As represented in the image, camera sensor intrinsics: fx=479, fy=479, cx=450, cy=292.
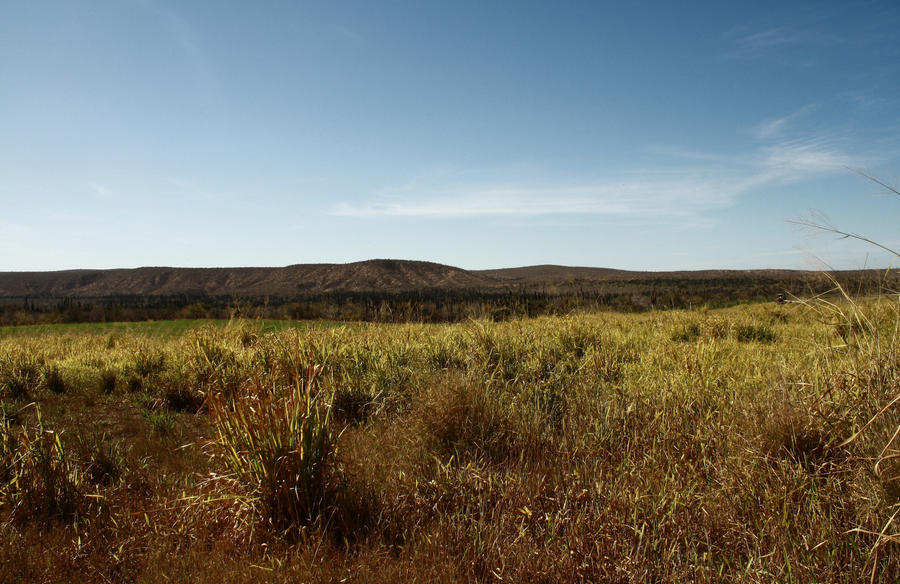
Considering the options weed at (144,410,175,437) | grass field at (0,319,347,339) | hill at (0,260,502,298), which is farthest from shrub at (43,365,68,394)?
hill at (0,260,502,298)

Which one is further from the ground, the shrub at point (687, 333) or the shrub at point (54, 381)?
the shrub at point (687, 333)

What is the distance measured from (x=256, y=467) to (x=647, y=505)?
2283mm

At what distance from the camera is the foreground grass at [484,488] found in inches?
93.2

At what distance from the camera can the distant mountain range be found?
8138 cm

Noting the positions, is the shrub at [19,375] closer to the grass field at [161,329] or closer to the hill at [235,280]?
the grass field at [161,329]

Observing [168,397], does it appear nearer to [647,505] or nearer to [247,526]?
[247,526]

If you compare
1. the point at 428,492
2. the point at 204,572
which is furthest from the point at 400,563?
the point at 204,572

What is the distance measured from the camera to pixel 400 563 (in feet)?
7.86

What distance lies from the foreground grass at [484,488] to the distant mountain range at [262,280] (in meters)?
74.8

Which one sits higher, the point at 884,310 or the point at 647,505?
the point at 884,310

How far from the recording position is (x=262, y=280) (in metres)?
88.1

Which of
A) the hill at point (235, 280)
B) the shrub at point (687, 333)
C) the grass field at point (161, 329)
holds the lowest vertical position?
the grass field at point (161, 329)

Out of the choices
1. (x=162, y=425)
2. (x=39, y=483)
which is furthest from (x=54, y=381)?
(x=39, y=483)

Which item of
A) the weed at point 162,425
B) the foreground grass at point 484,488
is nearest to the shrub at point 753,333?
the foreground grass at point 484,488
